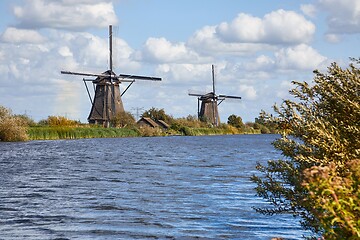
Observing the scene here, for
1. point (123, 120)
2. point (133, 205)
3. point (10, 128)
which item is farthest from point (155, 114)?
point (133, 205)

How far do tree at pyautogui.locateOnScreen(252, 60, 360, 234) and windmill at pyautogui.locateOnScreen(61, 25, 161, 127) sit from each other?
58772 millimetres

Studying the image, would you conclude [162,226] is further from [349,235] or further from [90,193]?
[349,235]

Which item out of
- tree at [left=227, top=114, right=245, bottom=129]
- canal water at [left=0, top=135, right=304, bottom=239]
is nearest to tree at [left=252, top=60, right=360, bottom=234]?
canal water at [left=0, top=135, right=304, bottom=239]

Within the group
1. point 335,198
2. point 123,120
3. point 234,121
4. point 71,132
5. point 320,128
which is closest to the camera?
point 335,198

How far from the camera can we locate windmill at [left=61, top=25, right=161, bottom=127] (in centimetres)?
6669

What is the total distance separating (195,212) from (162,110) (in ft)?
242

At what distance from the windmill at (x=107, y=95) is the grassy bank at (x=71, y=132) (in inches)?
93.7

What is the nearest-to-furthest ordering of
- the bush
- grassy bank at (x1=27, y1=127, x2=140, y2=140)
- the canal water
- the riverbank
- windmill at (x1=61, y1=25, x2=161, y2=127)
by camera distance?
the bush
the canal water
grassy bank at (x1=27, y1=127, x2=140, y2=140)
the riverbank
windmill at (x1=61, y1=25, x2=161, y2=127)

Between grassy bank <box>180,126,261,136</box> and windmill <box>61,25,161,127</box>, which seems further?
grassy bank <box>180,126,261,136</box>

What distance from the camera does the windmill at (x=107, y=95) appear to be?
66688 mm

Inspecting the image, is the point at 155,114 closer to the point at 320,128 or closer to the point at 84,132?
the point at 84,132

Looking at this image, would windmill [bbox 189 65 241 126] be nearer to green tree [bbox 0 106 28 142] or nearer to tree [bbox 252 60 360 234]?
green tree [bbox 0 106 28 142]

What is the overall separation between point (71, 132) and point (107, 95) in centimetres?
718

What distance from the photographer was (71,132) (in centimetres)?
6153
